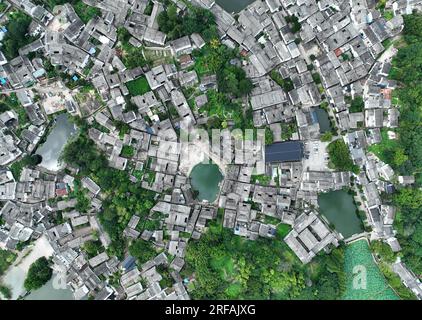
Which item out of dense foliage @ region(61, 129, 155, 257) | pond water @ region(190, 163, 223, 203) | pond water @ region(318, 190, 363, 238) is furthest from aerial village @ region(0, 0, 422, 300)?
pond water @ region(318, 190, 363, 238)

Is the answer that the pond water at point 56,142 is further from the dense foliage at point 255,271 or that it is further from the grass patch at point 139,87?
the dense foliage at point 255,271

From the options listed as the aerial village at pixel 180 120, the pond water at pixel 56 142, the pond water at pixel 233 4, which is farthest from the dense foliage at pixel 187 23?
the pond water at pixel 56 142

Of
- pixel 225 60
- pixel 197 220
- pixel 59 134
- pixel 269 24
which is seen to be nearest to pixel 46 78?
pixel 59 134

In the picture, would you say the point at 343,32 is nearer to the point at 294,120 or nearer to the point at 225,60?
the point at 294,120

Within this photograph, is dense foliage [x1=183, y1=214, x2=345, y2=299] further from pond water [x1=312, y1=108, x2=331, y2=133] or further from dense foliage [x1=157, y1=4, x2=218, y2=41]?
dense foliage [x1=157, y1=4, x2=218, y2=41]

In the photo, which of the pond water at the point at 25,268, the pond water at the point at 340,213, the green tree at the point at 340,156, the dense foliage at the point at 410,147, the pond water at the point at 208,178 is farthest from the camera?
the pond water at the point at 25,268

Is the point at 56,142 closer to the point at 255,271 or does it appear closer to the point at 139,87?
the point at 139,87
